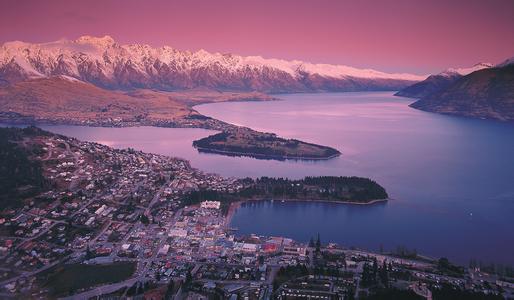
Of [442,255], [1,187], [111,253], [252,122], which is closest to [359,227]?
[442,255]

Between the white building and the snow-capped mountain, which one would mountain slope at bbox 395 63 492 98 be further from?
the white building

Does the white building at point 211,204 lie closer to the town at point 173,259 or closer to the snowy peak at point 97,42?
the town at point 173,259

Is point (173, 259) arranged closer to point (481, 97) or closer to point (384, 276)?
point (384, 276)

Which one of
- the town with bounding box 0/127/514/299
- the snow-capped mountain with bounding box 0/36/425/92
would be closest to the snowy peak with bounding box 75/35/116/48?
the snow-capped mountain with bounding box 0/36/425/92

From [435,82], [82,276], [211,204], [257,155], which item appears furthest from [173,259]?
[435,82]

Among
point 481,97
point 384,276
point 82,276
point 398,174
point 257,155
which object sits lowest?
point 82,276

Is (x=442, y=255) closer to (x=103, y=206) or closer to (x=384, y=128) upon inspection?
(x=103, y=206)

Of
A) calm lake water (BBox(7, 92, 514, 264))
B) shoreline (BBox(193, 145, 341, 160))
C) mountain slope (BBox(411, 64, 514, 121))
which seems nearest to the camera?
calm lake water (BBox(7, 92, 514, 264))
